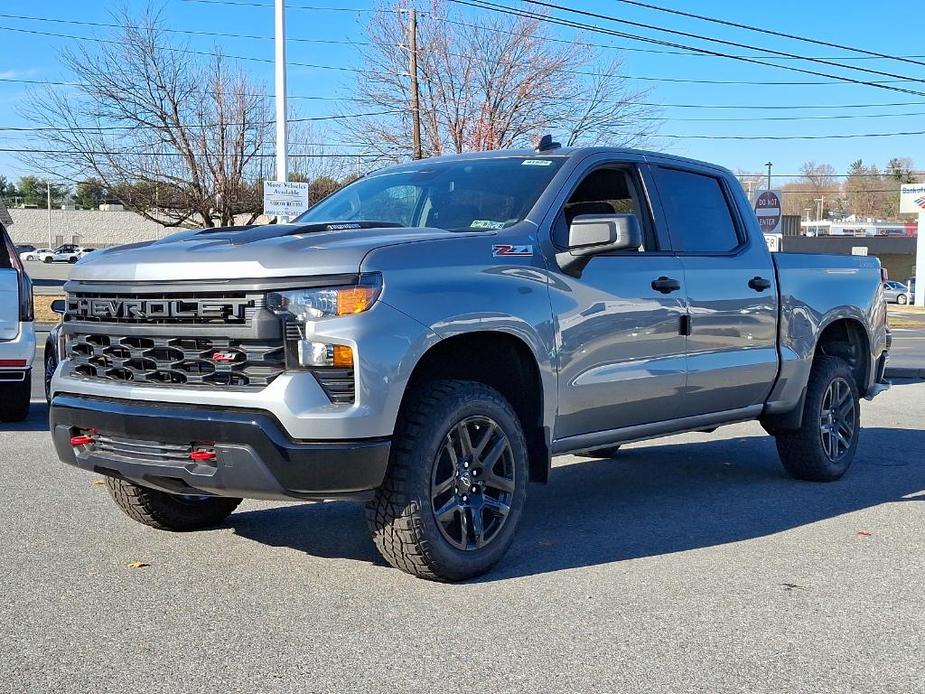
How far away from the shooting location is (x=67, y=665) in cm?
388

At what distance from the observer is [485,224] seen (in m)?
5.61

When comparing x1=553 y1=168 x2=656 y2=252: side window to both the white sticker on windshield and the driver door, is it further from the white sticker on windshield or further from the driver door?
the white sticker on windshield

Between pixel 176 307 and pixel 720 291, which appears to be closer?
pixel 176 307

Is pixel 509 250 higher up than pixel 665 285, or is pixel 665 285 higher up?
pixel 509 250

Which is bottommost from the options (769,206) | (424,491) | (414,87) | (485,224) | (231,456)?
(424,491)

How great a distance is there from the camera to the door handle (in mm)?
6062

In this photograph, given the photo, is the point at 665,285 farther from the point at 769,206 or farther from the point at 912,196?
the point at 912,196

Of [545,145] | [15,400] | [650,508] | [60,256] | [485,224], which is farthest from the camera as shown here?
[60,256]

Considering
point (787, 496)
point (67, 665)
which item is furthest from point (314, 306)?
point (787, 496)

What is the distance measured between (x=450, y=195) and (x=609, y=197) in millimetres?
935

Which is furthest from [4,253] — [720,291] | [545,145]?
[720,291]

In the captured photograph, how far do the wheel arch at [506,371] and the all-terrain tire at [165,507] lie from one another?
1.31 metres

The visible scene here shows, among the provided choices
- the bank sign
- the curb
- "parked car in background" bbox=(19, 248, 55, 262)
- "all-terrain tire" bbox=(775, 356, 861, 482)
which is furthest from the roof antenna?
"parked car in background" bbox=(19, 248, 55, 262)


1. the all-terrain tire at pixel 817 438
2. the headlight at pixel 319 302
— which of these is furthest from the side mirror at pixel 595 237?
the all-terrain tire at pixel 817 438
